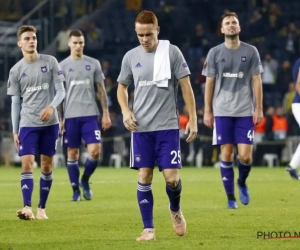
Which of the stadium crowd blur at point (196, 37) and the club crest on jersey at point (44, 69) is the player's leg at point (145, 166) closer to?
the club crest on jersey at point (44, 69)

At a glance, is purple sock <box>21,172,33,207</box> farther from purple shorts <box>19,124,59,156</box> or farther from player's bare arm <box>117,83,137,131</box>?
player's bare arm <box>117,83,137,131</box>

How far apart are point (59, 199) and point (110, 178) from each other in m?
6.59

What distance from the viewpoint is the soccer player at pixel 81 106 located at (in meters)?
17.1

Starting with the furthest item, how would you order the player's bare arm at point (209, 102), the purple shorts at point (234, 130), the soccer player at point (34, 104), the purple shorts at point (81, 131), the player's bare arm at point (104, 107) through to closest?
the purple shorts at point (81, 131) < the player's bare arm at point (104, 107) < the purple shorts at point (234, 130) < the player's bare arm at point (209, 102) < the soccer player at point (34, 104)

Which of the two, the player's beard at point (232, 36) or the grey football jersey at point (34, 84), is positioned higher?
the player's beard at point (232, 36)

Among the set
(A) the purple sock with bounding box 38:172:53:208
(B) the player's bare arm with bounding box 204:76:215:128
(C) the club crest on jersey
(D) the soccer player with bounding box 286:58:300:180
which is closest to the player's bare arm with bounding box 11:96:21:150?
(C) the club crest on jersey

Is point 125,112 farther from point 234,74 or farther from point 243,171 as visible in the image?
point 243,171

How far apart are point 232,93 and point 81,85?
338 centimetres

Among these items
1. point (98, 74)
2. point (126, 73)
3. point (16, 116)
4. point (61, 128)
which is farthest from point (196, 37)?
point (126, 73)

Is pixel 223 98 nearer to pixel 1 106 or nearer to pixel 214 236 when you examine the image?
pixel 214 236

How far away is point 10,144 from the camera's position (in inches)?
1212

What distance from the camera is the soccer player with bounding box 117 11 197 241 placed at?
10492 mm

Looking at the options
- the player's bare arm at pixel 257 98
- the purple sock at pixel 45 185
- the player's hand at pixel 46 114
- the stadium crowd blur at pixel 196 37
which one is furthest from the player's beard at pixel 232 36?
the stadium crowd blur at pixel 196 37

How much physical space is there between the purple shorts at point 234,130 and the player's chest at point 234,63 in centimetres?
66
